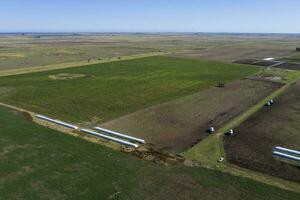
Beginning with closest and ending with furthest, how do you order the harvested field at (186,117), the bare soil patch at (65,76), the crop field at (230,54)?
the harvested field at (186,117)
the bare soil patch at (65,76)
the crop field at (230,54)

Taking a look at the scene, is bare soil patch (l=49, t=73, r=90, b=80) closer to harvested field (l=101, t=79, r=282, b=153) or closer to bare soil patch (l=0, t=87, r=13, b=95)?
bare soil patch (l=0, t=87, r=13, b=95)

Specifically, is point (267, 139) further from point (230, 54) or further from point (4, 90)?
point (230, 54)

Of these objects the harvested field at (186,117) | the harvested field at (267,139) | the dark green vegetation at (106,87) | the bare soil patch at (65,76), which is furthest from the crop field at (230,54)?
the harvested field at (267,139)

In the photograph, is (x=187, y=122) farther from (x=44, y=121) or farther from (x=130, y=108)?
(x=44, y=121)

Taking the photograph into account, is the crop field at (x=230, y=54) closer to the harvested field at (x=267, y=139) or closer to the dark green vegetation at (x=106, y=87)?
the dark green vegetation at (x=106, y=87)

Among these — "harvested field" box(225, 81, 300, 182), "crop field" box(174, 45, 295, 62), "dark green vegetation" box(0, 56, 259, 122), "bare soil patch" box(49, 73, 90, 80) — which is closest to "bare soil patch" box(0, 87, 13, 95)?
"dark green vegetation" box(0, 56, 259, 122)

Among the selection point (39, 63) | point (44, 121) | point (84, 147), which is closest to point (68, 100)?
point (44, 121)
